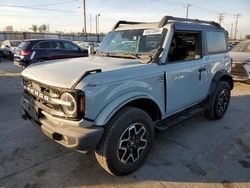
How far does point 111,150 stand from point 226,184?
1.51 meters

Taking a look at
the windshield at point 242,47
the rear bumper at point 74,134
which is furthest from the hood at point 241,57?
the rear bumper at point 74,134

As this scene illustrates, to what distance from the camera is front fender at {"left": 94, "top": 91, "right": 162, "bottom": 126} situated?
8.37ft

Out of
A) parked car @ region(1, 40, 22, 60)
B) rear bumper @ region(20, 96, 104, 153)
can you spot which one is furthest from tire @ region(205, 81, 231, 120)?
parked car @ region(1, 40, 22, 60)

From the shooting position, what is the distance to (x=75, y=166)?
3.20 metres

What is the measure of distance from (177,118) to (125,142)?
126cm

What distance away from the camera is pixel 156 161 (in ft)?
11.0

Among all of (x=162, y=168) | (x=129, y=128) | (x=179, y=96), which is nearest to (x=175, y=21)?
(x=179, y=96)

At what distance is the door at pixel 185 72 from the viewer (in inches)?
138

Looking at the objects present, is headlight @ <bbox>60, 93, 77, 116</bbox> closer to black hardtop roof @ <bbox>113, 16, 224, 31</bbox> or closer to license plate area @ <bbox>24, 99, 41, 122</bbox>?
license plate area @ <bbox>24, 99, 41, 122</bbox>

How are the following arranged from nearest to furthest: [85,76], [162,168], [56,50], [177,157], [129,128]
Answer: [85,76] → [129,128] → [162,168] → [177,157] → [56,50]

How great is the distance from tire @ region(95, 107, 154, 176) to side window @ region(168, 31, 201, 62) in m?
1.17

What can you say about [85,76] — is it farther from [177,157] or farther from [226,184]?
[226,184]

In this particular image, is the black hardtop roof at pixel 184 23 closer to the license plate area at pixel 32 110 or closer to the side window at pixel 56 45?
the license plate area at pixel 32 110

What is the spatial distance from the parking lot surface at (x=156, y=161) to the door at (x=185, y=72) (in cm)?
63
